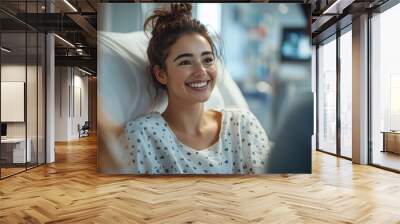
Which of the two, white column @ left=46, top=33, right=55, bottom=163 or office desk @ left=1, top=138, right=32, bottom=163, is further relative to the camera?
white column @ left=46, top=33, right=55, bottom=163

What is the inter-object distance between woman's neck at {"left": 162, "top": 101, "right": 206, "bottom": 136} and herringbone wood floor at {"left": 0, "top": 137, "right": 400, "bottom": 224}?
2.71ft

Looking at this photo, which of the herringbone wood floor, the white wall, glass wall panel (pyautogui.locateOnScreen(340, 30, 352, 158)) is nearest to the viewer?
the herringbone wood floor

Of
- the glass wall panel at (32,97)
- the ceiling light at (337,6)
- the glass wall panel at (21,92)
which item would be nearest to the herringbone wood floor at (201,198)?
the glass wall panel at (21,92)

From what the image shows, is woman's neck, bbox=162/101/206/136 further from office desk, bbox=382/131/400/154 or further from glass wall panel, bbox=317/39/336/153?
glass wall panel, bbox=317/39/336/153

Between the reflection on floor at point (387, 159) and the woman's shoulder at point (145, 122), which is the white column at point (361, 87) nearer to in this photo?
the reflection on floor at point (387, 159)

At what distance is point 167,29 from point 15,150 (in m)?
3.61

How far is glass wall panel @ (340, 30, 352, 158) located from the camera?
9148 mm

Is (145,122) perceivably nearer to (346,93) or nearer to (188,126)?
(188,126)

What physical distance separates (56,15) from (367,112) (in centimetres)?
689

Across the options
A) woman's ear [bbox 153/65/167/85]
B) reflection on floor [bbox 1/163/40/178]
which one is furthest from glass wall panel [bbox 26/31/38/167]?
woman's ear [bbox 153/65/167/85]

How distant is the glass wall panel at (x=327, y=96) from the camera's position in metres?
10.4

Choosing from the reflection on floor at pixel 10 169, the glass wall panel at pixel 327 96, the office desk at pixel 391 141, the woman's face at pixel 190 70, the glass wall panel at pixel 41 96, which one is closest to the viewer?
the woman's face at pixel 190 70

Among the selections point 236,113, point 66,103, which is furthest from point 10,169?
point 66,103

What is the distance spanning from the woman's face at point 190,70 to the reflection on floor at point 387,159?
3.99m
